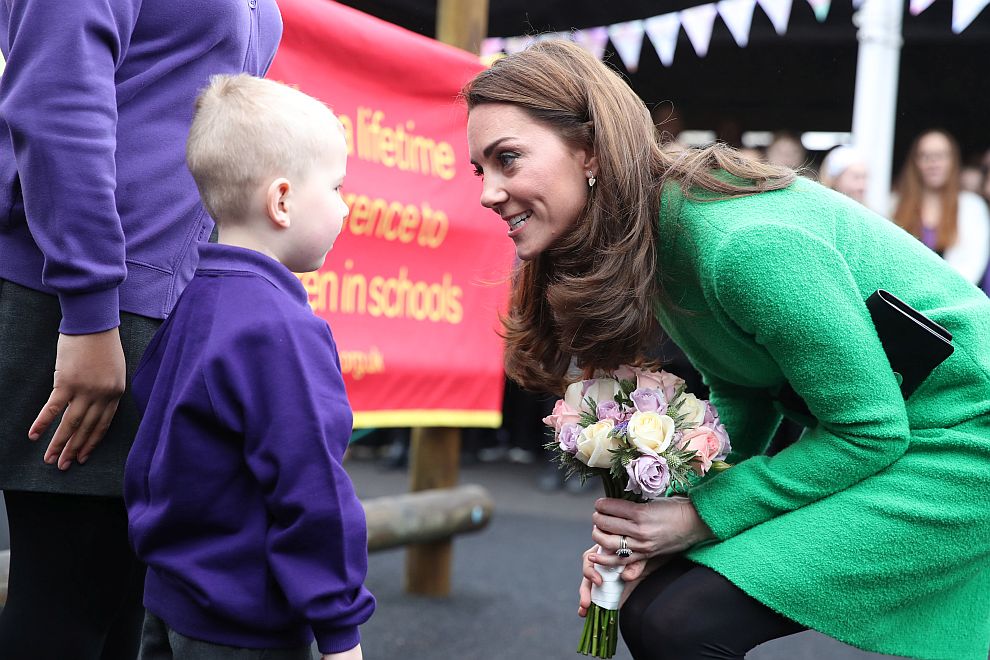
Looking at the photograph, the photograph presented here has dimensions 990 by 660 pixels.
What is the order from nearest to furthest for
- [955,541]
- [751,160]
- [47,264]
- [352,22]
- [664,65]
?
[47,264] → [955,541] → [751,160] → [352,22] → [664,65]

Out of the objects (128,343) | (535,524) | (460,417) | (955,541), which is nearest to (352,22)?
(460,417)

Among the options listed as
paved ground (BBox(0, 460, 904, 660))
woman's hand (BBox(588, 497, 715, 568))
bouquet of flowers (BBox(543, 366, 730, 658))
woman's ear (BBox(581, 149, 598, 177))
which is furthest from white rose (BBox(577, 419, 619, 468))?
paved ground (BBox(0, 460, 904, 660))

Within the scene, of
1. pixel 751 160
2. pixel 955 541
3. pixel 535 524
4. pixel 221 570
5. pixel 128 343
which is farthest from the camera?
pixel 535 524

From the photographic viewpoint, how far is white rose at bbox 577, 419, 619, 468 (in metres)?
2.04

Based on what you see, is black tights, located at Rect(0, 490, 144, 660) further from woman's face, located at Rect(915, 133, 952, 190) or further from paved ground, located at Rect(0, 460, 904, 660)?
woman's face, located at Rect(915, 133, 952, 190)

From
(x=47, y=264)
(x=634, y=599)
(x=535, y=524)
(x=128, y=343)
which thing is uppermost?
(x=47, y=264)

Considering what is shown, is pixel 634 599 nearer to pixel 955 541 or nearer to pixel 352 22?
pixel 955 541

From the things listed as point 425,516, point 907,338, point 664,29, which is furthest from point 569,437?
point 664,29

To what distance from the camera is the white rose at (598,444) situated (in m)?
2.04

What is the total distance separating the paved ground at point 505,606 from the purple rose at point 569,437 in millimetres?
1765

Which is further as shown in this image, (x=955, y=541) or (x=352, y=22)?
(x=352, y=22)

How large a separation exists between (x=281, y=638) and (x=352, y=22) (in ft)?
7.78

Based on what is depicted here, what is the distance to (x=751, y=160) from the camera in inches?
85.5

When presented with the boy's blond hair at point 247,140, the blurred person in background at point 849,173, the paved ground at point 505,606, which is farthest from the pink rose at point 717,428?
the blurred person in background at point 849,173
